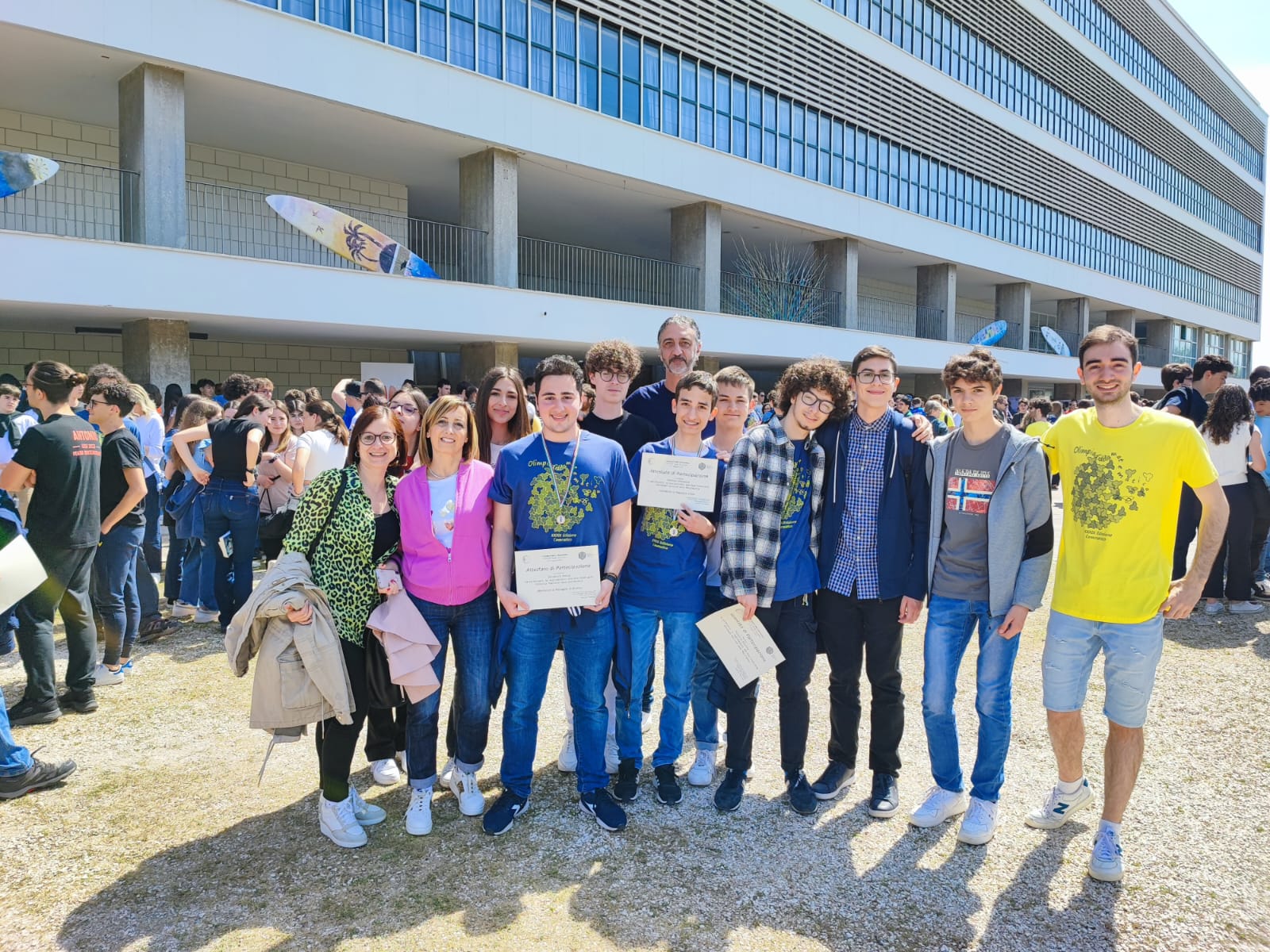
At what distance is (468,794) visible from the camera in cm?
367

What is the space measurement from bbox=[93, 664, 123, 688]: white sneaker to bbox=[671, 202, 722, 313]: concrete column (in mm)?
17955

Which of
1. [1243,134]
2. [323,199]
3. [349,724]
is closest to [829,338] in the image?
[323,199]

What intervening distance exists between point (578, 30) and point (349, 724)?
18.4 metres

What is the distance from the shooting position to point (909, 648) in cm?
646

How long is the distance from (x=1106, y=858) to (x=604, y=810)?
→ 210cm

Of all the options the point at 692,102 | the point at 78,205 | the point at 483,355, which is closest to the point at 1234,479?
the point at 483,355

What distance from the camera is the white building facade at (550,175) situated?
1333 centimetres

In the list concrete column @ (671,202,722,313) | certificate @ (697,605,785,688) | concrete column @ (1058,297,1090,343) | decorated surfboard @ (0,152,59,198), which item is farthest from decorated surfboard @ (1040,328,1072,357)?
certificate @ (697,605,785,688)

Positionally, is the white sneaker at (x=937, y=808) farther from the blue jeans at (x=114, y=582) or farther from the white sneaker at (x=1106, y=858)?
the blue jeans at (x=114, y=582)

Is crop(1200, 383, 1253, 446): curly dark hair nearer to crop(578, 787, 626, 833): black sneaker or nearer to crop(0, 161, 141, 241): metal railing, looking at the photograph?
crop(578, 787, 626, 833): black sneaker

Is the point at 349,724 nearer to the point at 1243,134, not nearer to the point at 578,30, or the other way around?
the point at 578,30

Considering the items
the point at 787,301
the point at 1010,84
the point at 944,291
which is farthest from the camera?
the point at 1010,84

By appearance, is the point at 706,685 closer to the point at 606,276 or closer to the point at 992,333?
the point at 606,276

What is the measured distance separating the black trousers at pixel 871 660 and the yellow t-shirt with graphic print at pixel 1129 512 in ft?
2.54
